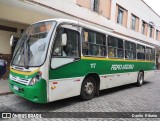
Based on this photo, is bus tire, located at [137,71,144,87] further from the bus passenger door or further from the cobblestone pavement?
the bus passenger door

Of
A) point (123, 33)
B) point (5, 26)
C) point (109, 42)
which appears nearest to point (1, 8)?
point (5, 26)

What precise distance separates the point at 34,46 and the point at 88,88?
8.57 ft

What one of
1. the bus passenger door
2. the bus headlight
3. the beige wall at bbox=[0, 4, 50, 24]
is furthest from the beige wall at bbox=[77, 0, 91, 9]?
the bus headlight

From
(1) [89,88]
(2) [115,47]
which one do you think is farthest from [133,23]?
(1) [89,88]

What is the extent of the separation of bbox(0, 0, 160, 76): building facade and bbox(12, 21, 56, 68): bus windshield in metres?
3.29

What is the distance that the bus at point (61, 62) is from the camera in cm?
537

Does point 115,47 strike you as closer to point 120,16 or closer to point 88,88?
point 88,88

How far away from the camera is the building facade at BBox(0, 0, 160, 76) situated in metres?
9.30

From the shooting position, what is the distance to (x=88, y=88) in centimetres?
707

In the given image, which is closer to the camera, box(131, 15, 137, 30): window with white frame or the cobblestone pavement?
the cobblestone pavement

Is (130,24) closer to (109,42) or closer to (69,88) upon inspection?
(109,42)

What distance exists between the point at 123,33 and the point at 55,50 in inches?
624

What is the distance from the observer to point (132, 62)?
1036 cm

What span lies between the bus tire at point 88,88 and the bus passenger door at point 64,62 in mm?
539
